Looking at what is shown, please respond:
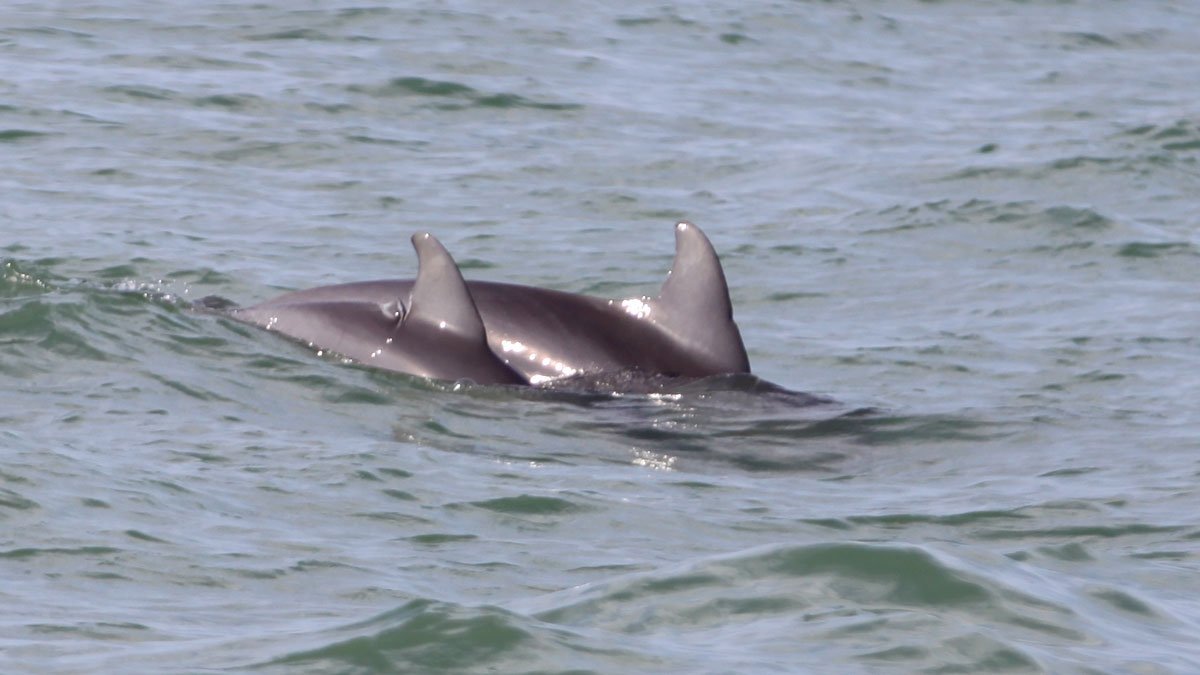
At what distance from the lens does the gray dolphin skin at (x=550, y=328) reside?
9.59m

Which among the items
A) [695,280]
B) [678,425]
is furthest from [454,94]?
[678,425]

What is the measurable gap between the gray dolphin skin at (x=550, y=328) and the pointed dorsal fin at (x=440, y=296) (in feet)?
0.07

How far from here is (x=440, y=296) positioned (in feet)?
30.7

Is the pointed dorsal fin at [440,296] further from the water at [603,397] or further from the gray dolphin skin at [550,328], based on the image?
the water at [603,397]

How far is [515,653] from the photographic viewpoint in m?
5.31

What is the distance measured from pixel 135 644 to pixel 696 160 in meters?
11.4

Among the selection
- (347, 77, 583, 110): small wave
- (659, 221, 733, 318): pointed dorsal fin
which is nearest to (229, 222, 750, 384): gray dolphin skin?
(659, 221, 733, 318): pointed dorsal fin

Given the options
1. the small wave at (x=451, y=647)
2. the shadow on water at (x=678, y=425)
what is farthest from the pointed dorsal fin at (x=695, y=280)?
the small wave at (x=451, y=647)

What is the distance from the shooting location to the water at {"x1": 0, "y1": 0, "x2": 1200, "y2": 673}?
591 centimetres

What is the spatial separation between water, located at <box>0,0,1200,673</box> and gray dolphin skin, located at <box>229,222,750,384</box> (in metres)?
0.22

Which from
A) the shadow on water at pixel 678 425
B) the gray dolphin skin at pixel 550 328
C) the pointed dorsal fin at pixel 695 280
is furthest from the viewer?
the pointed dorsal fin at pixel 695 280

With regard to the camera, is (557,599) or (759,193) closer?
(557,599)

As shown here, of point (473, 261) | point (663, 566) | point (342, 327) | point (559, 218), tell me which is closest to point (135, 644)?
point (663, 566)

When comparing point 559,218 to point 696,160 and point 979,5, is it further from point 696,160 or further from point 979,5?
point 979,5
